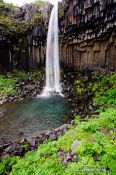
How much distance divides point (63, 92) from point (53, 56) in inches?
211

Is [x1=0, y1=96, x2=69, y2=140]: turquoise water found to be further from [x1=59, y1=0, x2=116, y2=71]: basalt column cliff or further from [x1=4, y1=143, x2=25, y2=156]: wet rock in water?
[x1=59, y1=0, x2=116, y2=71]: basalt column cliff

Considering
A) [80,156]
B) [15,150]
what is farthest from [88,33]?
[80,156]

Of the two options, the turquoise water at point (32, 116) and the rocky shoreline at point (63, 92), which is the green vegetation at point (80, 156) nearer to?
the rocky shoreline at point (63, 92)

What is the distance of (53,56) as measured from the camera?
80.0 feet

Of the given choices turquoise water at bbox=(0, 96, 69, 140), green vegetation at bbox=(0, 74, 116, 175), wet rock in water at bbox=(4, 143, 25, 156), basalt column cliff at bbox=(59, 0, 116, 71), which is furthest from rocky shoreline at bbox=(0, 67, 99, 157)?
basalt column cliff at bbox=(59, 0, 116, 71)

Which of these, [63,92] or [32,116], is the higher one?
[63,92]

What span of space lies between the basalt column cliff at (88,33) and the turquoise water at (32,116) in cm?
476

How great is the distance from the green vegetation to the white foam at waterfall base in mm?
13209

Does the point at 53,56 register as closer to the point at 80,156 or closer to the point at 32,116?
the point at 32,116

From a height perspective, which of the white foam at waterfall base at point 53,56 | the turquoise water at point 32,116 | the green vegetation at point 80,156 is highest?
the white foam at waterfall base at point 53,56

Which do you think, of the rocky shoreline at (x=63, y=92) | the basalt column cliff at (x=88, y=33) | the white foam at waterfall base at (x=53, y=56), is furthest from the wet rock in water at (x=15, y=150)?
the white foam at waterfall base at (x=53, y=56)

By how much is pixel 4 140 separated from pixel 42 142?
234 cm

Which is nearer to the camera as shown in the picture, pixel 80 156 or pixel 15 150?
pixel 80 156

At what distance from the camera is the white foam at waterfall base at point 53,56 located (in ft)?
75.4
